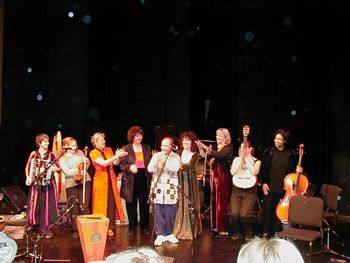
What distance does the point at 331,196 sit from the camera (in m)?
6.96

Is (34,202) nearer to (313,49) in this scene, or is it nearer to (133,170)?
(133,170)


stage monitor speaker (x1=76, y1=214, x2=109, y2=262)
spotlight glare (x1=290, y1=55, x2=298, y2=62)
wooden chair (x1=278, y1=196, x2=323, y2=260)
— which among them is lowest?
stage monitor speaker (x1=76, y1=214, x2=109, y2=262)

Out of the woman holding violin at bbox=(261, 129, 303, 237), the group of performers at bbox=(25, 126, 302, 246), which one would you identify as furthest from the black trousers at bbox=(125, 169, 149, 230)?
the woman holding violin at bbox=(261, 129, 303, 237)

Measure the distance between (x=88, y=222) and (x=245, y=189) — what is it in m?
2.39

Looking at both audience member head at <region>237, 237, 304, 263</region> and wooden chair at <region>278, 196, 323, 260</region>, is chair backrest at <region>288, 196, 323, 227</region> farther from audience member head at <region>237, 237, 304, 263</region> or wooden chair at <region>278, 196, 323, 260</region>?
audience member head at <region>237, 237, 304, 263</region>

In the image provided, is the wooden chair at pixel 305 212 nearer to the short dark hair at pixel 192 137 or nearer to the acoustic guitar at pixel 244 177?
the acoustic guitar at pixel 244 177

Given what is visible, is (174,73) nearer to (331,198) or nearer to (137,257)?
(331,198)

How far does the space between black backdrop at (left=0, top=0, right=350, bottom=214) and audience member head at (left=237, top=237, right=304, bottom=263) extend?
7.49m

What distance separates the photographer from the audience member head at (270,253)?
5.74ft

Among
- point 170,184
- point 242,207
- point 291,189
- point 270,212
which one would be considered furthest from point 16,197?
point 291,189

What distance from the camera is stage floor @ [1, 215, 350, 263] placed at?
633cm

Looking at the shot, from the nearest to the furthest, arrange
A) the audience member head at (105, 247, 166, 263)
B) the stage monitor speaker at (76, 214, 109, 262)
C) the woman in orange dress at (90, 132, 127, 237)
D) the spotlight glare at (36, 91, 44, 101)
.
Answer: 1. the audience member head at (105, 247, 166, 263)
2. the stage monitor speaker at (76, 214, 109, 262)
3. the woman in orange dress at (90, 132, 127, 237)
4. the spotlight glare at (36, 91, 44, 101)

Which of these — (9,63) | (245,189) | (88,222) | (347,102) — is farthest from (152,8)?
(88,222)

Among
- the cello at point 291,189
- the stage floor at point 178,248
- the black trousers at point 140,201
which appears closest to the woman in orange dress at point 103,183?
the black trousers at point 140,201
